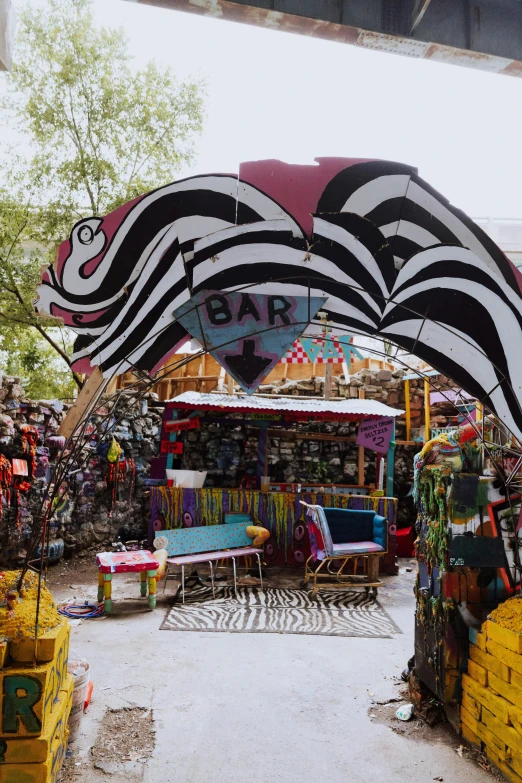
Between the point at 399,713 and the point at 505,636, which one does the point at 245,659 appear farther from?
the point at 505,636

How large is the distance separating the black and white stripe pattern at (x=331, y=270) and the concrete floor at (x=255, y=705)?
96.3 inches

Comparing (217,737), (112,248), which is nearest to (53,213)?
(112,248)

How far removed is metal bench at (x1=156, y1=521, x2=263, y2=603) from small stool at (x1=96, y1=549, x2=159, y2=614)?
53 cm

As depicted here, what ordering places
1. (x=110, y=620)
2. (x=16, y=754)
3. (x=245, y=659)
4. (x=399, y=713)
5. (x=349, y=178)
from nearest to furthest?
(x=16, y=754) → (x=349, y=178) → (x=399, y=713) → (x=245, y=659) → (x=110, y=620)

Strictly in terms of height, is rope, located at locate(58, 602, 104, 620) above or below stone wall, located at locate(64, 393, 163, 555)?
below

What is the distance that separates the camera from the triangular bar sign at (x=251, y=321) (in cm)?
367

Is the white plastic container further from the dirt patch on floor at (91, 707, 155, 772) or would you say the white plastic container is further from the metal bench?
the dirt patch on floor at (91, 707, 155, 772)

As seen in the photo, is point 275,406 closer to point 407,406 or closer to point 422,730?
point 407,406

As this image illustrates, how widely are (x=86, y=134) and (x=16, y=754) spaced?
1262 cm

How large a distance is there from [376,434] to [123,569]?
539 cm

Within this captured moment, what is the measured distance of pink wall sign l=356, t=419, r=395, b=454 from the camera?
10.5 m

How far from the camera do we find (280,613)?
7.27 metres

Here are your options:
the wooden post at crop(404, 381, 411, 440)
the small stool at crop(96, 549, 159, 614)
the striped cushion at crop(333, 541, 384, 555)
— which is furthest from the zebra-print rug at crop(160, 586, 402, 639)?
the wooden post at crop(404, 381, 411, 440)

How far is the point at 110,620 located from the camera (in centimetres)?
673
